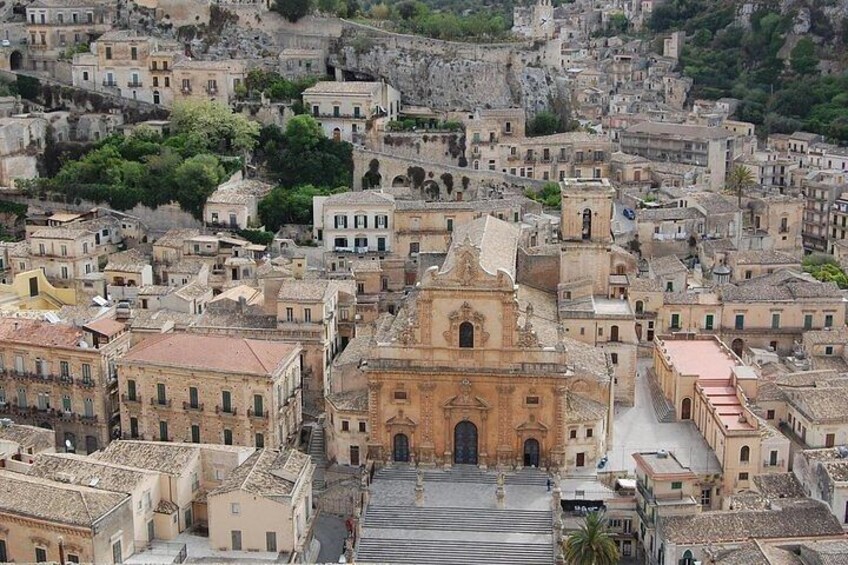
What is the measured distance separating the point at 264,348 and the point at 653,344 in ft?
72.3

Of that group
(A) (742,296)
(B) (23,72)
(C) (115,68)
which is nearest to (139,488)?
(A) (742,296)

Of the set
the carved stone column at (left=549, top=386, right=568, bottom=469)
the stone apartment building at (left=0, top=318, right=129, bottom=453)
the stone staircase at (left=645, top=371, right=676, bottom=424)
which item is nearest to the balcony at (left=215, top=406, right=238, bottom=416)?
the stone apartment building at (left=0, top=318, right=129, bottom=453)

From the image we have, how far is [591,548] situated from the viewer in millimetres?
42625

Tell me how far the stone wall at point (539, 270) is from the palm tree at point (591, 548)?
22.6 meters

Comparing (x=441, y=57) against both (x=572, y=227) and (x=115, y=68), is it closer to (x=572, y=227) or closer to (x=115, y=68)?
(x=115, y=68)

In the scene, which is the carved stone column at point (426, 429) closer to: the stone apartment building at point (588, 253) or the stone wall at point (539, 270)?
the stone apartment building at point (588, 253)

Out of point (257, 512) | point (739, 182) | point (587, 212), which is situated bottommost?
point (257, 512)

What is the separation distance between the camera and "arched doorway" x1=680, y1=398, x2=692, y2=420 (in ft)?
184

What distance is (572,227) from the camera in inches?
2505

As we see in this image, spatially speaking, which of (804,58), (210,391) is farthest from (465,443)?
(804,58)

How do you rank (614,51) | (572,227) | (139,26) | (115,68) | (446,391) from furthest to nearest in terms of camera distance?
(614,51) < (139,26) < (115,68) < (572,227) < (446,391)

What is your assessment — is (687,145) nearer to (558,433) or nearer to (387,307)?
(387,307)

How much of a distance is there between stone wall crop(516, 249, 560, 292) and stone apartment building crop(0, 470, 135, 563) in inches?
1118

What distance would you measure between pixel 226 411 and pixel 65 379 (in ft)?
27.9
